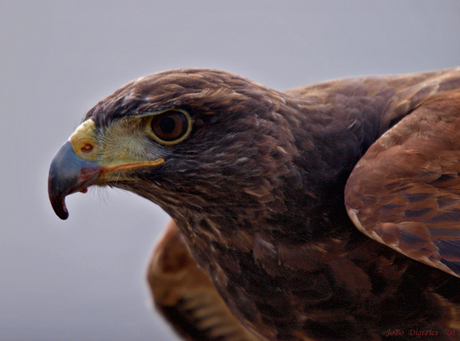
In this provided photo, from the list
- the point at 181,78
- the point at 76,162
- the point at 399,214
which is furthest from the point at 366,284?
the point at 76,162

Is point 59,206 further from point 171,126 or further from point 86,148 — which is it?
point 171,126

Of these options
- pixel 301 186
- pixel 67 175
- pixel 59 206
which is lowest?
pixel 301 186

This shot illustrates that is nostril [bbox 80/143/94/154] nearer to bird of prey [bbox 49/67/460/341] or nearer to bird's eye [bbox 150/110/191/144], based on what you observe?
bird of prey [bbox 49/67/460/341]

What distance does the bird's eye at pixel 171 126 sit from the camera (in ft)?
6.54

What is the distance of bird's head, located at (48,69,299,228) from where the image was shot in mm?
1994

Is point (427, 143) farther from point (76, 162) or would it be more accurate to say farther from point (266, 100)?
point (76, 162)

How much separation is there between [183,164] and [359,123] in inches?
33.8

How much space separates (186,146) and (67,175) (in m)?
0.48

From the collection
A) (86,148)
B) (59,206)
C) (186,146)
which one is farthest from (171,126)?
(59,206)

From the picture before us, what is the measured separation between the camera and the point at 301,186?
2.15 meters

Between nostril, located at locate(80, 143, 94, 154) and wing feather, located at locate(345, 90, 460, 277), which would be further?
nostril, located at locate(80, 143, 94, 154)

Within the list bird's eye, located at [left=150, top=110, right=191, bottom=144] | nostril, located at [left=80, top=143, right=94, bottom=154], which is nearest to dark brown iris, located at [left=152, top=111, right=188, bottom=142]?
bird's eye, located at [left=150, top=110, right=191, bottom=144]

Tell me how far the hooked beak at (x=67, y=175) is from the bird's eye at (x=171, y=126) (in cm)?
28

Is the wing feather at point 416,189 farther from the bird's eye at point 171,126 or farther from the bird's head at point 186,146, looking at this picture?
the bird's eye at point 171,126
